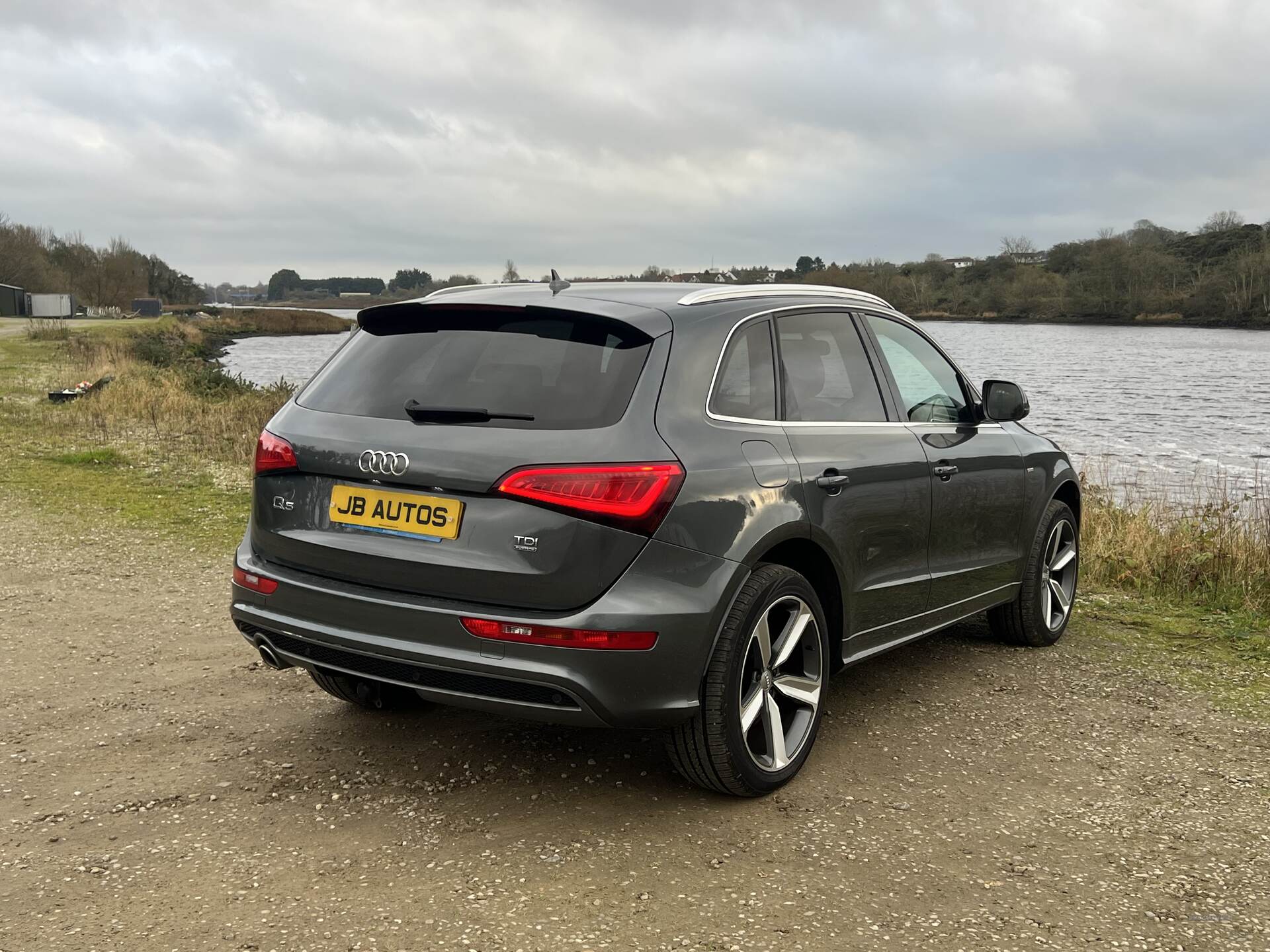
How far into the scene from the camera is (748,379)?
163 inches

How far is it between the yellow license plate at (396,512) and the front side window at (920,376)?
7.30ft

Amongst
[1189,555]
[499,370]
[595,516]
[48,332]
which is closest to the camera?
[595,516]

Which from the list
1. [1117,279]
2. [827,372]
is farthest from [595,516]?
[1117,279]

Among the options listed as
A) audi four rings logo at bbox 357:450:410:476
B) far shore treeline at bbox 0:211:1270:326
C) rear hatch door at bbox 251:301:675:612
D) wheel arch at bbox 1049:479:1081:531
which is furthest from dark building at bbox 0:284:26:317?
audi four rings logo at bbox 357:450:410:476

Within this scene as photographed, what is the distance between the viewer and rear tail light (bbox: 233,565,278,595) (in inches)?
157

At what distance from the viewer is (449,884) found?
3.39 meters

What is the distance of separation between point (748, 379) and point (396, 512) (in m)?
1.32

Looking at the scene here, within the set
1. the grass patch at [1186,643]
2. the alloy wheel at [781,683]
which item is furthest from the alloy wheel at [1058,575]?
the alloy wheel at [781,683]

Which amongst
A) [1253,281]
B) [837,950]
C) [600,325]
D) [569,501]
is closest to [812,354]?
[600,325]

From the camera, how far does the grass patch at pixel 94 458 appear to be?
13258 mm

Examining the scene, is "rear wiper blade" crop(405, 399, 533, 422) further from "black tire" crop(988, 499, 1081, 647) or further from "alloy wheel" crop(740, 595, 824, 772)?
"black tire" crop(988, 499, 1081, 647)

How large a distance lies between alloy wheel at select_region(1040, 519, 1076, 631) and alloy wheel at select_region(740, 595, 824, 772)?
7.86ft

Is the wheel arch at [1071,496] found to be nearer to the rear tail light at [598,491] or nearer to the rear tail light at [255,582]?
the rear tail light at [598,491]

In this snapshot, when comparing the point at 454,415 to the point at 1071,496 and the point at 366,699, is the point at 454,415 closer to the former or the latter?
the point at 366,699
